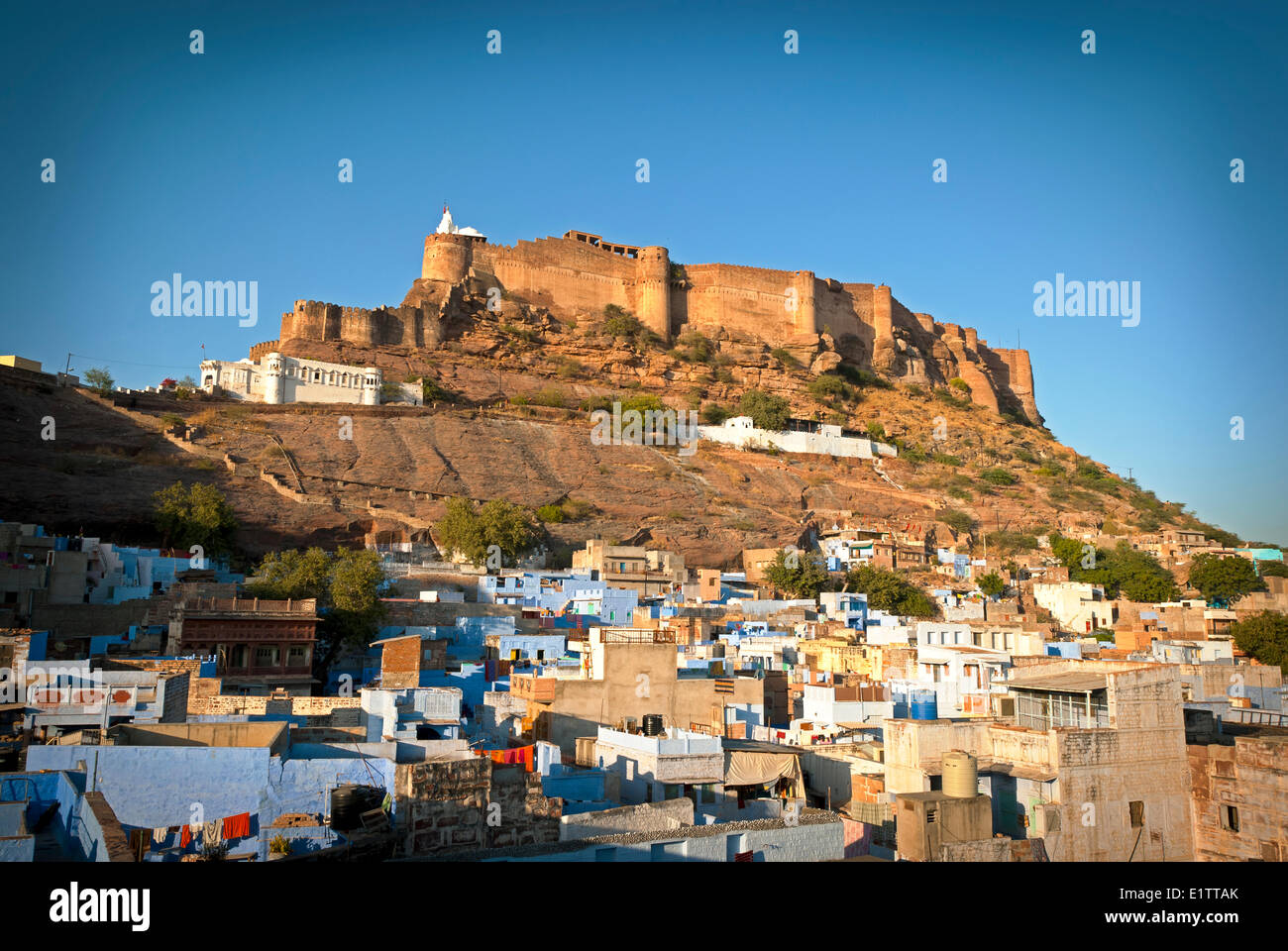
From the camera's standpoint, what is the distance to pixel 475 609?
29672mm

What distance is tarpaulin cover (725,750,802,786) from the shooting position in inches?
491

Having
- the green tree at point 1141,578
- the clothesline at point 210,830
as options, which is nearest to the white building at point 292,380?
the green tree at point 1141,578

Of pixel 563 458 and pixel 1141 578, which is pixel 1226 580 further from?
pixel 563 458

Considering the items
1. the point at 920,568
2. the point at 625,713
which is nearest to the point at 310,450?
the point at 920,568

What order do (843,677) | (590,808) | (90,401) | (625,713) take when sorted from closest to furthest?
(590,808) → (625,713) → (843,677) → (90,401)

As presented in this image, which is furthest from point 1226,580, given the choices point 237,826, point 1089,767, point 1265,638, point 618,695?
point 237,826

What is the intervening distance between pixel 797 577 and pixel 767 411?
2380cm

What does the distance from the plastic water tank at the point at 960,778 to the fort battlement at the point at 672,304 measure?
51.7 m

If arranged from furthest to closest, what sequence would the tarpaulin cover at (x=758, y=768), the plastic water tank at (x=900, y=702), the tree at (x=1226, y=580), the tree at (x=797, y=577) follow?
the tree at (x=1226, y=580), the tree at (x=797, y=577), the plastic water tank at (x=900, y=702), the tarpaulin cover at (x=758, y=768)

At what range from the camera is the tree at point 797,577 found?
1567 inches

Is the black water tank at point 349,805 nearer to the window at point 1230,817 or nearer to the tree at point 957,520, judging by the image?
the window at point 1230,817

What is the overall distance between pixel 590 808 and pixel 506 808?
5.46 ft

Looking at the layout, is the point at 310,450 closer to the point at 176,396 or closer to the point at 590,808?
the point at 176,396

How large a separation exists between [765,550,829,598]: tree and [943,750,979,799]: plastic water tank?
28.6m
